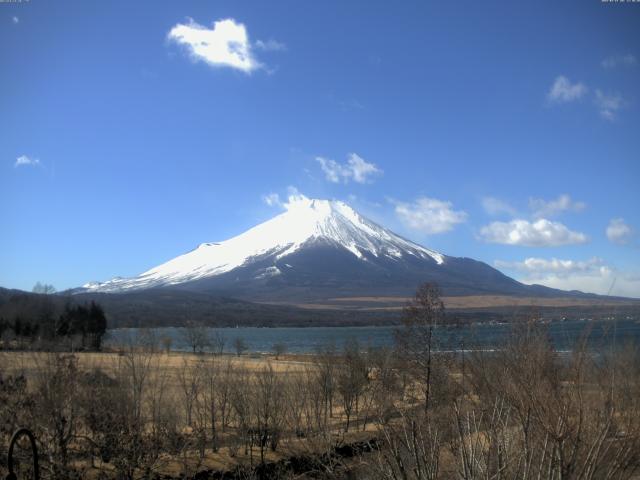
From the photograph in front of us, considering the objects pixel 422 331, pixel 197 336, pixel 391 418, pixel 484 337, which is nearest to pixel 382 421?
pixel 391 418

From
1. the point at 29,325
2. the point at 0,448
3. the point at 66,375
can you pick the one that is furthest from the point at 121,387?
the point at 29,325

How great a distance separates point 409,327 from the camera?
82.0 ft

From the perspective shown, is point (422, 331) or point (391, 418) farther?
point (422, 331)

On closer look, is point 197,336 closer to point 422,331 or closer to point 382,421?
point 422,331

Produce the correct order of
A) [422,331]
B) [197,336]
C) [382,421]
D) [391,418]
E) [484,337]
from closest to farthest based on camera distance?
[382,421] → [391,418] → [422,331] → [484,337] → [197,336]

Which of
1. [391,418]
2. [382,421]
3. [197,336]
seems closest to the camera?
[382,421]

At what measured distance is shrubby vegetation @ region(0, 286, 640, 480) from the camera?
594 cm

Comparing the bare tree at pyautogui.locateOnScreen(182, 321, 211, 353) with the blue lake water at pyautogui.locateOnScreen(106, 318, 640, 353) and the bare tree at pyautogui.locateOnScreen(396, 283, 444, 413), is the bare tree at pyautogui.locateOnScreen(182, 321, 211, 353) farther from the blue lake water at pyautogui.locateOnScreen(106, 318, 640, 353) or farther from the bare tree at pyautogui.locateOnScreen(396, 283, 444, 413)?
the bare tree at pyautogui.locateOnScreen(396, 283, 444, 413)

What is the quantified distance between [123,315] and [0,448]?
17286 centimetres

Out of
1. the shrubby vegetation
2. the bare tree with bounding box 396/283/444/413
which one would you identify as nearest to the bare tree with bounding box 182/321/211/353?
the shrubby vegetation

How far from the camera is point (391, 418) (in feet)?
56.6

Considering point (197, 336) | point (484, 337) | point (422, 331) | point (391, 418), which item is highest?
point (422, 331)

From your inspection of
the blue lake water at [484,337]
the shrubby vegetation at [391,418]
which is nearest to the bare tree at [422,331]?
the shrubby vegetation at [391,418]

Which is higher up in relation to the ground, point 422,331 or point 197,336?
point 422,331
